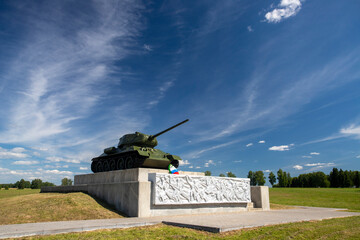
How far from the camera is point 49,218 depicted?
9211mm

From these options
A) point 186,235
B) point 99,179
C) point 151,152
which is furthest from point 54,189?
point 186,235

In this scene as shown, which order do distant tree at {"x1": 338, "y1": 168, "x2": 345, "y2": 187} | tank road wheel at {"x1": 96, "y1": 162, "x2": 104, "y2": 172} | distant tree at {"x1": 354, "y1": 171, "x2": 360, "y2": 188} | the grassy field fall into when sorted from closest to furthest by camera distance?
the grassy field
tank road wheel at {"x1": 96, "y1": 162, "x2": 104, "y2": 172}
distant tree at {"x1": 354, "y1": 171, "x2": 360, "y2": 188}
distant tree at {"x1": 338, "y1": 168, "x2": 345, "y2": 187}

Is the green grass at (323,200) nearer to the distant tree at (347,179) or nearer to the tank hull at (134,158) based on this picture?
the tank hull at (134,158)

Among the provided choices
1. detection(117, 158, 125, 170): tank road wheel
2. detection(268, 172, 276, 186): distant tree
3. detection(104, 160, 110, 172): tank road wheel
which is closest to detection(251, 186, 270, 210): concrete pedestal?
detection(117, 158, 125, 170): tank road wheel

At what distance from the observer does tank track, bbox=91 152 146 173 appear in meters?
14.8

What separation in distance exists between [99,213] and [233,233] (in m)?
5.72

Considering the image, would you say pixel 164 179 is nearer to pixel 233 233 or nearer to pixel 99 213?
pixel 99 213

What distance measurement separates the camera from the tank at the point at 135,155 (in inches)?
583

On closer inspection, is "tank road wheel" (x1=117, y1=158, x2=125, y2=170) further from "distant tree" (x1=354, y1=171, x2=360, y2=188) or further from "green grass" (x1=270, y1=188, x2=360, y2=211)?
"distant tree" (x1=354, y1=171, x2=360, y2=188)

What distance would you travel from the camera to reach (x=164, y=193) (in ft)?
37.0

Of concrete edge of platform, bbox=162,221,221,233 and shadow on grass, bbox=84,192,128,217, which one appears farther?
shadow on grass, bbox=84,192,128,217

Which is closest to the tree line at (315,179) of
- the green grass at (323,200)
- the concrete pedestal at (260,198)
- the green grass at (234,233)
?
the green grass at (323,200)

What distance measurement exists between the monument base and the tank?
5.51ft

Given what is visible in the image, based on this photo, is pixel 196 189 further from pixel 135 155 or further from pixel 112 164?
pixel 112 164
